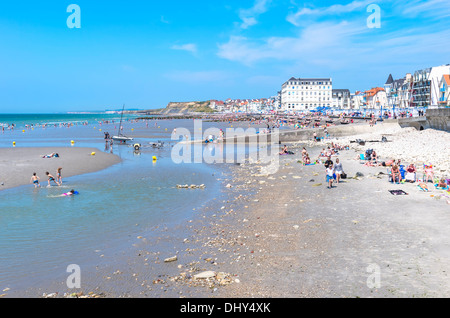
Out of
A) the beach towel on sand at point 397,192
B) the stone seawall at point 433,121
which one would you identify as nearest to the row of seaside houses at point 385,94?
the stone seawall at point 433,121

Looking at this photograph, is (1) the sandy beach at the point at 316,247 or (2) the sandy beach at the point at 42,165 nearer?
(1) the sandy beach at the point at 316,247

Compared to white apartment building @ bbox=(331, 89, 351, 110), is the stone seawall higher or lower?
lower

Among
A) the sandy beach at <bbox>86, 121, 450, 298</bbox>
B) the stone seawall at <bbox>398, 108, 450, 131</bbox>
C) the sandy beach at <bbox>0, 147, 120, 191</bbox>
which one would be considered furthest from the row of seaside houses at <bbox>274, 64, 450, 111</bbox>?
the sandy beach at <bbox>0, 147, 120, 191</bbox>

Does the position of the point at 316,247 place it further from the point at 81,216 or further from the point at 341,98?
the point at 341,98

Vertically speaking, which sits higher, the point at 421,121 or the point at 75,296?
the point at 421,121

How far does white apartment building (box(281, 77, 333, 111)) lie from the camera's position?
154 metres

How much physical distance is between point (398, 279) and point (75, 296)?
21.9 ft

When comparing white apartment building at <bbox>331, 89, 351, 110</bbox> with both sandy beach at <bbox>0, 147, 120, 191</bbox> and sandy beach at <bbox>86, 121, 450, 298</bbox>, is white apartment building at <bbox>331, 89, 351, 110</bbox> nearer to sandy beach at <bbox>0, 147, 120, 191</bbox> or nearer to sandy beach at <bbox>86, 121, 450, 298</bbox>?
sandy beach at <bbox>0, 147, 120, 191</bbox>

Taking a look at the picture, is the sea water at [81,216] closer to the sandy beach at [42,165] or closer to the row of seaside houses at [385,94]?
the sandy beach at [42,165]

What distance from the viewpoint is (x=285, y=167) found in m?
23.8

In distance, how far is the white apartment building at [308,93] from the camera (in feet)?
504

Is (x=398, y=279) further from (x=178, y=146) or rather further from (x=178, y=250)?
(x=178, y=146)

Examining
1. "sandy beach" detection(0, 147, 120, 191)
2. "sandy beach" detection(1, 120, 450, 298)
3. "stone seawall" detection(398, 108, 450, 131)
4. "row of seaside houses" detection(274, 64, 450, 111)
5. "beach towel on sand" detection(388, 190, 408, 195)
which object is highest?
"row of seaside houses" detection(274, 64, 450, 111)
